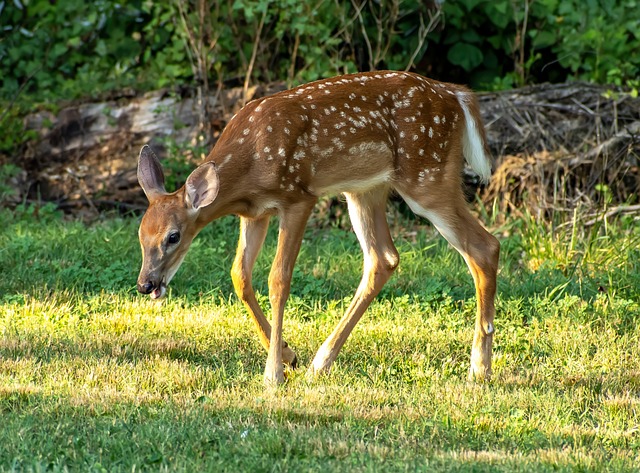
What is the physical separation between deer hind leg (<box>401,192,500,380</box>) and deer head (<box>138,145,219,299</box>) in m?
1.30

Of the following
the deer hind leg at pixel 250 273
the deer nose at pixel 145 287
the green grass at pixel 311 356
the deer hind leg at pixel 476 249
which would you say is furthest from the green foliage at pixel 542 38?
the deer nose at pixel 145 287

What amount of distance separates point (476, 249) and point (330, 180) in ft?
3.27

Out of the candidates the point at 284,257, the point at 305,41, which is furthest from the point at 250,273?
the point at 305,41

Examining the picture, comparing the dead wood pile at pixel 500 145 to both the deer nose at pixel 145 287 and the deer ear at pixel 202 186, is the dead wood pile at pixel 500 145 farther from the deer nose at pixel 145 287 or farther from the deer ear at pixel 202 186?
the deer nose at pixel 145 287

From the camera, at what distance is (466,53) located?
37.0ft

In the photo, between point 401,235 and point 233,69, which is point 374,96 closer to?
point 401,235

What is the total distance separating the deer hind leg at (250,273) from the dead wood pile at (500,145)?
343 cm

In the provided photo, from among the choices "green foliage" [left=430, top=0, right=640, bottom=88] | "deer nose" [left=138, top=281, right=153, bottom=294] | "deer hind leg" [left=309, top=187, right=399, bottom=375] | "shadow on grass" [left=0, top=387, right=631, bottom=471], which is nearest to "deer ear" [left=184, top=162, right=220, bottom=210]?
"deer nose" [left=138, top=281, right=153, bottom=294]

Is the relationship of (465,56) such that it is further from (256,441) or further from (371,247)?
(256,441)

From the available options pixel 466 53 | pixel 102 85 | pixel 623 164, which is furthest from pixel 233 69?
pixel 623 164

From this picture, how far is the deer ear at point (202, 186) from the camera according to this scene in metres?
6.20

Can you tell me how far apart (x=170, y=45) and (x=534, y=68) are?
12.4 feet

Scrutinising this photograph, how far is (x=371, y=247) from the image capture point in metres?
7.27

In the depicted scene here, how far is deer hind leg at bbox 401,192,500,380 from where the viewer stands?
6.84 metres
